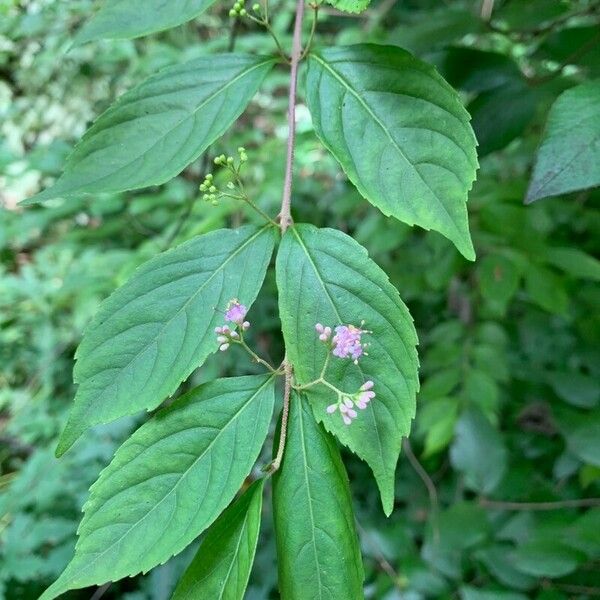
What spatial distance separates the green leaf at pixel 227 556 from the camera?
0.49 meters

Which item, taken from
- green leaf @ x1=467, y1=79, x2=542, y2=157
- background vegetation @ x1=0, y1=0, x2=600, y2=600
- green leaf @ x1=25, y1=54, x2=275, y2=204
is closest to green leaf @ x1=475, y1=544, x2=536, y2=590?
background vegetation @ x1=0, y1=0, x2=600, y2=600

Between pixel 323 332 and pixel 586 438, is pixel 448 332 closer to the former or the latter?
pixel 586 438

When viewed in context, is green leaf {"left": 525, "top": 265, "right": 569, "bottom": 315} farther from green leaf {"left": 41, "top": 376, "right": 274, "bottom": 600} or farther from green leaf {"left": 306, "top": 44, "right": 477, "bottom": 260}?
green leaf {"left": 41, "top": 376, "right": 274, "bottom": 600}

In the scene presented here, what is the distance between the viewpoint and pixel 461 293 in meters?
1.86

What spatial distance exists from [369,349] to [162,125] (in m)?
0.32

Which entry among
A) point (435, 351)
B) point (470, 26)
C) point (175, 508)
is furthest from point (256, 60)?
point (435, 351)

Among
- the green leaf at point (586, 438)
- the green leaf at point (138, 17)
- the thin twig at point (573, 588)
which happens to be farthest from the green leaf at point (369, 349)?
the thin twig at point (573, 588)

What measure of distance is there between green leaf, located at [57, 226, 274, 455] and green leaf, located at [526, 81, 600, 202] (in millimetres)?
263

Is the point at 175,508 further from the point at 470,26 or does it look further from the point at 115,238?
the point at 115,238

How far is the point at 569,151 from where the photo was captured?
0.60 metres

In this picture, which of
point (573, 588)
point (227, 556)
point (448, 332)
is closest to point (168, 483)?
point (227, 556)

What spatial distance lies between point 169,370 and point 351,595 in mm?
227

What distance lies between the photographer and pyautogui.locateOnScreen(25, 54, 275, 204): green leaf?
24.7 inches

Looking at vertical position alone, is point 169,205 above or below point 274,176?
below
